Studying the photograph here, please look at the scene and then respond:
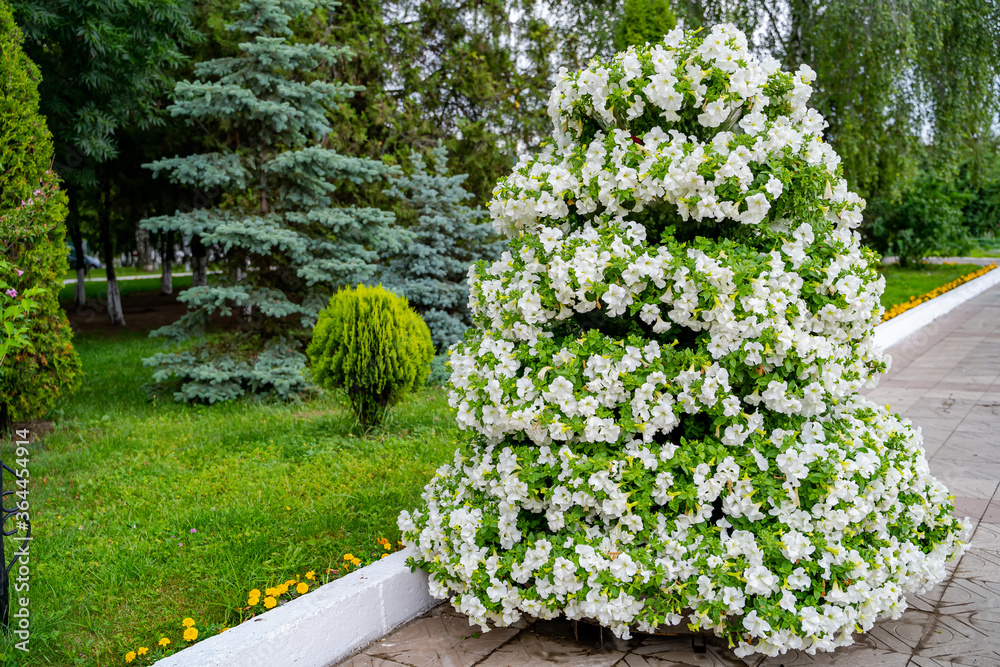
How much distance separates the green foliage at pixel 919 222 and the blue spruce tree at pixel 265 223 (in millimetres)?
14009

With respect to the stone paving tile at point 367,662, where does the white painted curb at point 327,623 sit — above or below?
above

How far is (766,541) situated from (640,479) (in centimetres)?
49

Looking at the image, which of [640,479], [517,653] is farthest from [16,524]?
[640,479]

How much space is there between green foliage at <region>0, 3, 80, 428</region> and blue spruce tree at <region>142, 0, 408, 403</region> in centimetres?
107

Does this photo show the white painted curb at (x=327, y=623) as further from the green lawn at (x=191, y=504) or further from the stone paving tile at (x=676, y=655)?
the stone paving tile at (x=676, y=655)

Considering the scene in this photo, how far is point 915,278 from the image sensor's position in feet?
56.9

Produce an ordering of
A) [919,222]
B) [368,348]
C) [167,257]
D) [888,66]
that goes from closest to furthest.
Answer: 1. [368,348]
2. [888,66]
3. [919,222]
4. [167,257]

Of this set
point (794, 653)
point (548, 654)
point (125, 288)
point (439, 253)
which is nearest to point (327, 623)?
point (548, 654)

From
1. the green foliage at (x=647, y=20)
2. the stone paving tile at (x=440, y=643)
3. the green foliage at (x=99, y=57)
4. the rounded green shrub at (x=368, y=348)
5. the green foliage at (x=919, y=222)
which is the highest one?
the green foliage at (x=99, y=57)

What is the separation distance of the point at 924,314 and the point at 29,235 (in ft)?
38.4

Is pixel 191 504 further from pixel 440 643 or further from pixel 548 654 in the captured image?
pixel 548 654

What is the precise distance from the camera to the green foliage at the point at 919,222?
17609 millimetres
